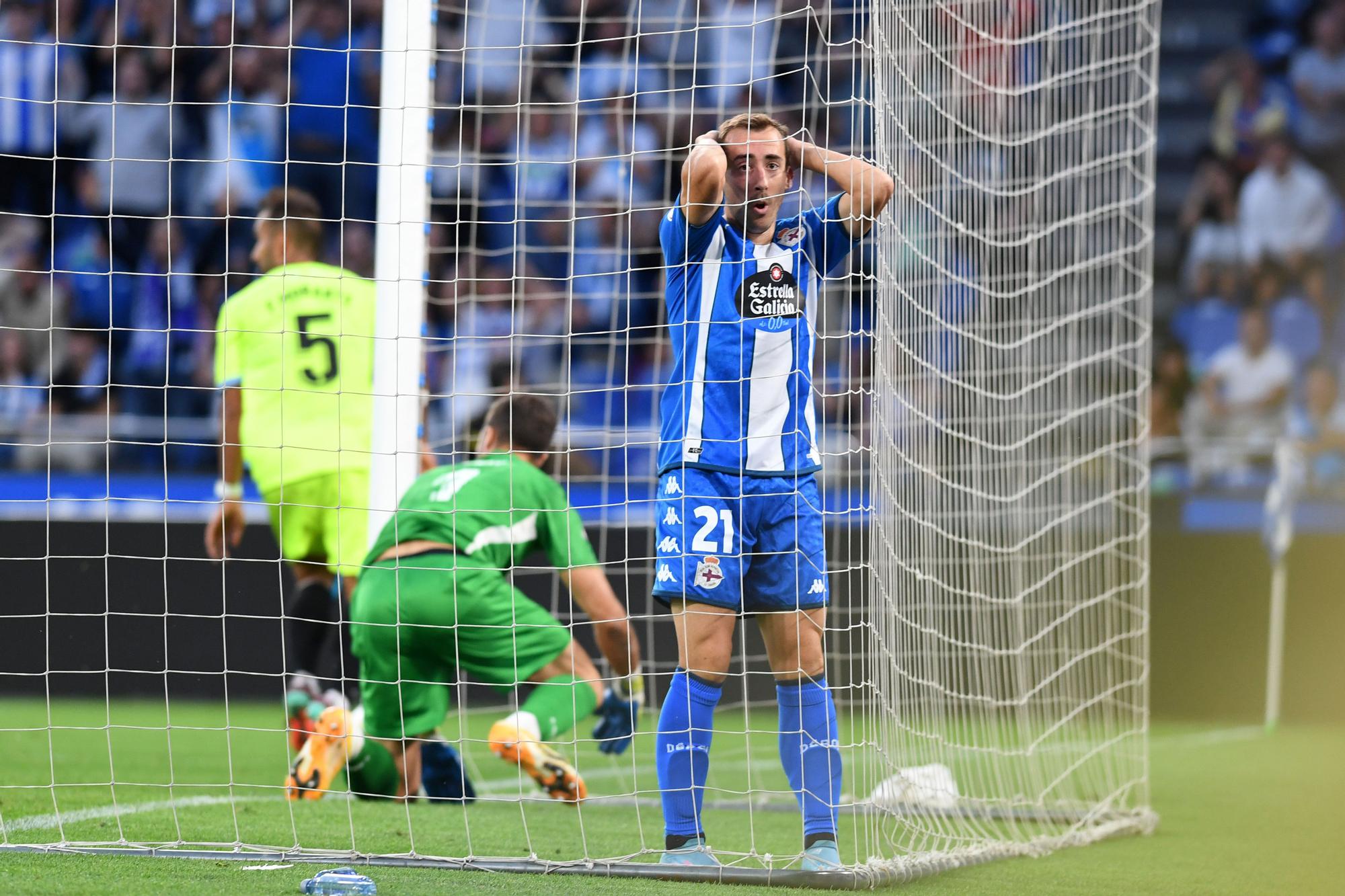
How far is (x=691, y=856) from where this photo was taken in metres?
3.61

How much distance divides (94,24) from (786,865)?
10.2 meters

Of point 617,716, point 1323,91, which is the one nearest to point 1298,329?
point 1323,91

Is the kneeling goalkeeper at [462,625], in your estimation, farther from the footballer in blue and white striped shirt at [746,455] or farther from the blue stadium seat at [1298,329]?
the blue stadium seat at [1298,329]

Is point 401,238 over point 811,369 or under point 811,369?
over

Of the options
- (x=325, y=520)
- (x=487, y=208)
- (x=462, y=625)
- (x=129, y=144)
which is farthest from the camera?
(x=129, y=144)

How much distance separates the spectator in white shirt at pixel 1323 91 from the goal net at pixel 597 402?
15.1ft

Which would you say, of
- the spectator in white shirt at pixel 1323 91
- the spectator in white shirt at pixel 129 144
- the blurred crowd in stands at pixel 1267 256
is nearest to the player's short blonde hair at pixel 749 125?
the blurred crowd in stands at pixel 1267 256

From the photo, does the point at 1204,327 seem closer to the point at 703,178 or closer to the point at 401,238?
the point at 401,238

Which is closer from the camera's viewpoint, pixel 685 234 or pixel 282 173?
pixel 685 234

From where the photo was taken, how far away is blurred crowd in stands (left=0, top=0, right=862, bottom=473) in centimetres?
1048

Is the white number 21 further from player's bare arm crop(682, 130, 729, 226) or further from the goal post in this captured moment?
the goal post

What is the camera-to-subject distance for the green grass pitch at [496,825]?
11.3 feet

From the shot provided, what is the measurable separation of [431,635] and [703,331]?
166cm

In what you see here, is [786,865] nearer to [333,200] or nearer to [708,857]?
[708,857]
